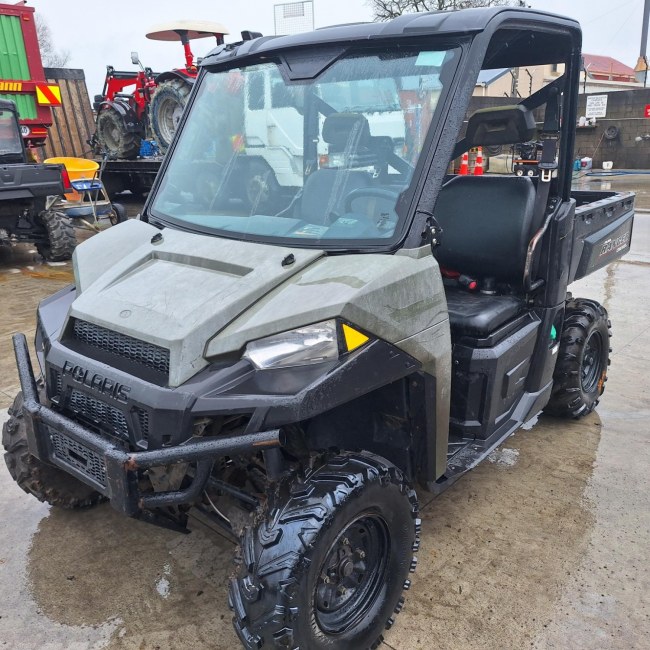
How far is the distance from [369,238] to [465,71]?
26.9 inches

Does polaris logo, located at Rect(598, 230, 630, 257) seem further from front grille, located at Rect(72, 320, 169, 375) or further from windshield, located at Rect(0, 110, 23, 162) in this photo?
windshield, located at Rect(0, 110, 23, 162)

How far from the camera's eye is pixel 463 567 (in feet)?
8.75

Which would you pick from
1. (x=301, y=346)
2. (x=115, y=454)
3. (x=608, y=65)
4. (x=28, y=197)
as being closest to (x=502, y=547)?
(x=301, y=346)

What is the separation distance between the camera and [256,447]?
5.98ft

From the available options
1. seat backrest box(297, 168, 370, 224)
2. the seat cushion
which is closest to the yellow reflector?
seat backrest box(297, 168, 370, 224)

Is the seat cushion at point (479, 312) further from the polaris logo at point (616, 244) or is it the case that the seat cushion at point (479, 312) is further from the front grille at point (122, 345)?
the front grille at point (122, 345)

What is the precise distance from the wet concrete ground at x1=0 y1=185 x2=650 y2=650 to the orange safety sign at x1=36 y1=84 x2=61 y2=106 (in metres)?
10.5

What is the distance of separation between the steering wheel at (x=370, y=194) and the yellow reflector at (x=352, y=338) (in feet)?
1.79

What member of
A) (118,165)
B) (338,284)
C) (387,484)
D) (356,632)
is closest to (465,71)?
(338,284)

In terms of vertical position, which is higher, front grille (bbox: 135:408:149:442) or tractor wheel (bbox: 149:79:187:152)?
tractor wheel (bbox: 149:79:187:152)

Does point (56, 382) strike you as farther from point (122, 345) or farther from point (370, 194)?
point (370, 194)

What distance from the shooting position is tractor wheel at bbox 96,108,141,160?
41.1ft

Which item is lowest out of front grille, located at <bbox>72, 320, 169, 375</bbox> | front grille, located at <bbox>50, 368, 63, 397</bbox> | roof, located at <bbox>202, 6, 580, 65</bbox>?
front grille, located at <bbox>50, 368, 63, 397</bbox>

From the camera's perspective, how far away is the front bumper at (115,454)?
184 cm
